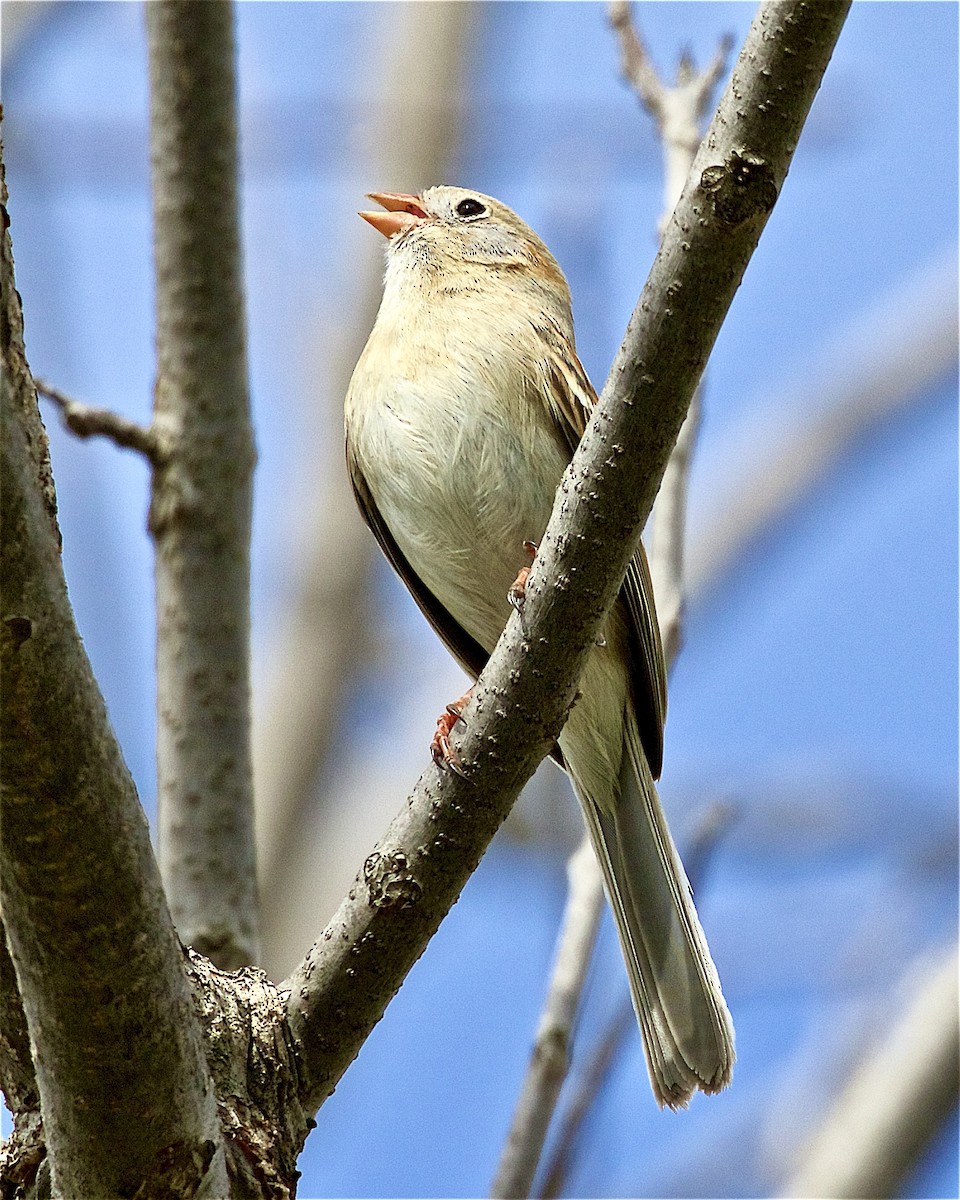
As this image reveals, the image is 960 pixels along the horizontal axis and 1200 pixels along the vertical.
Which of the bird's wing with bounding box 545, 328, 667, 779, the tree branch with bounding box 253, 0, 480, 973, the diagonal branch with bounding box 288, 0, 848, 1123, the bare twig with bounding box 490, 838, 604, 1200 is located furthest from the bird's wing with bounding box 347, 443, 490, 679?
the tree branch with bounding box 253, 0, 480, 973

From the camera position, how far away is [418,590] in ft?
14.9

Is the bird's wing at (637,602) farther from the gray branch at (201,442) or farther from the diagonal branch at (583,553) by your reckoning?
the diagonal branch at (583,553)

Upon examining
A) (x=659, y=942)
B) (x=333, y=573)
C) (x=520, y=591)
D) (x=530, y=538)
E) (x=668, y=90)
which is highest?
(x=333, y=573)

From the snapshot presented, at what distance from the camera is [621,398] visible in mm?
2291

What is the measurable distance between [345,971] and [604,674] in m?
1.66

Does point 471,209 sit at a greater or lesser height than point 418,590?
A: greater

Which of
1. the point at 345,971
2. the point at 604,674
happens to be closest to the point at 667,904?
the point at 604,674

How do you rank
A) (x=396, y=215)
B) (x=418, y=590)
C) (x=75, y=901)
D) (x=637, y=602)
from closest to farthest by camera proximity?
1. (x=75, y=901)
2. (x=637, y=602)
3. (x=418, y=590)
4. (x=396, y=215)

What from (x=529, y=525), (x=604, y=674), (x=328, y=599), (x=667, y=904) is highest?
(x=328, y=599)

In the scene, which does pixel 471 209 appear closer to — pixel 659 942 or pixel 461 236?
pixel 461 236

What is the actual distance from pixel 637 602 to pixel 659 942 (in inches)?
36.3

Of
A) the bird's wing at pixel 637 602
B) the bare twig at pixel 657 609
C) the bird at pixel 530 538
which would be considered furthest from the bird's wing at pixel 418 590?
the bare twig at pixel 657 609

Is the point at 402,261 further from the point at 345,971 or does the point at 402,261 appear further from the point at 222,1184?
the point at 222,1184

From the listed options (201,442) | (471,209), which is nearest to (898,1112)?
(201,442)
